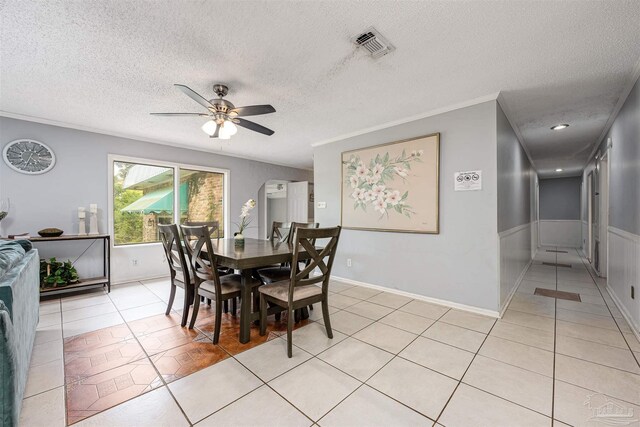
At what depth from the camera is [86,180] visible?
3.85 metres

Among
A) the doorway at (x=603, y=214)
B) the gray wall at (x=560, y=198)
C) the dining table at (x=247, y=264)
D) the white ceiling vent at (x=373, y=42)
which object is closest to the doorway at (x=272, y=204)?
the dining table at (x=247, y=264)

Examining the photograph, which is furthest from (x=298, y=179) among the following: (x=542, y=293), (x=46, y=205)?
(x=542, y=293)

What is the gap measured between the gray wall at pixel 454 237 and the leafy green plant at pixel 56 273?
403 centimetres

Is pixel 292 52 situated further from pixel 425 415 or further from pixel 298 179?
pixel 298 179

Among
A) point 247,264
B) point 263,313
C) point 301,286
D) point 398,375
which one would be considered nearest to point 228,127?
point 247,264

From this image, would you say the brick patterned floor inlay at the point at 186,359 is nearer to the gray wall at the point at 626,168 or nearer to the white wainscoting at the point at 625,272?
the white wainscoting at the point at 625,272

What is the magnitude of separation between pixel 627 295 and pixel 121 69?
531cm

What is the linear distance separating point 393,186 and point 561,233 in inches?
330

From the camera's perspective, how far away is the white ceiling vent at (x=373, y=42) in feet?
6.08

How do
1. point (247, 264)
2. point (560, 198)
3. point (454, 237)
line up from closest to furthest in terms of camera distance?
point (247, 264), point (454, 237), point (560, 198)

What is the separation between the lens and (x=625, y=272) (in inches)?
109

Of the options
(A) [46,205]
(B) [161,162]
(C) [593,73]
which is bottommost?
(A) [46,205]

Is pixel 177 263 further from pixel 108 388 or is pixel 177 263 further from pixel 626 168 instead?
pixel 626 168

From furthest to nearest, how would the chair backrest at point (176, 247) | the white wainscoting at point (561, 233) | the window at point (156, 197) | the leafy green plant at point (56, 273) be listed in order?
1. the white wainscoting at point (561, 233)
2. the window at point (156, 197)
3. the leafy green plant at point (56, 273)
4. the chair backrest at point (176, 247)
